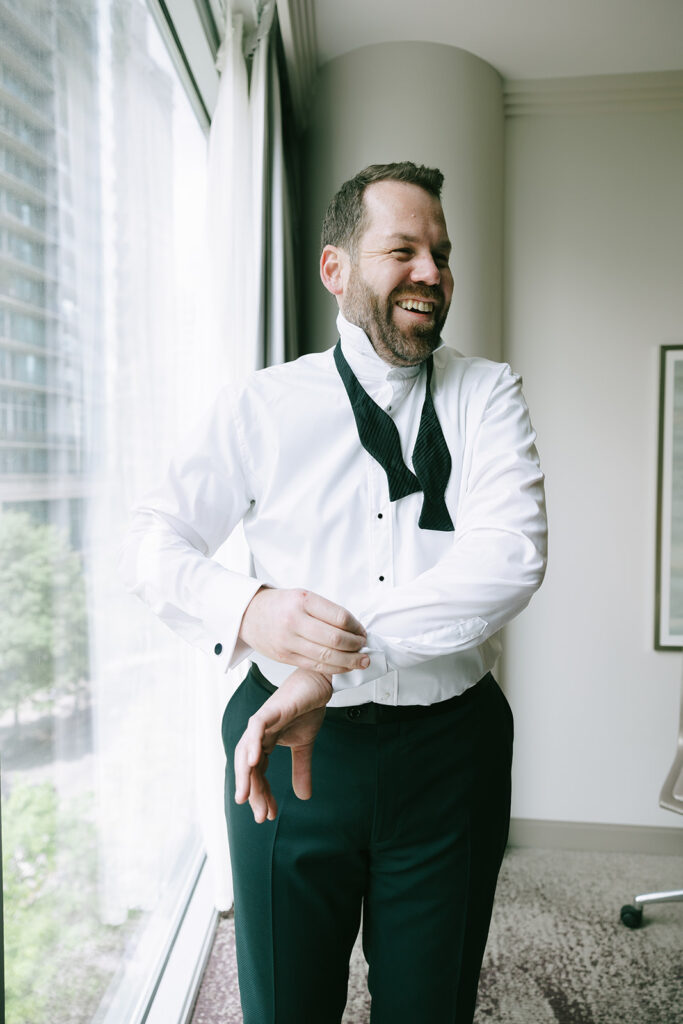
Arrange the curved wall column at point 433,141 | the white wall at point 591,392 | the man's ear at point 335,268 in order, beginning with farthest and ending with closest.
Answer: the white wall at point 591,392 < the curved wall column at point 433,141 < the man's ear at point 335,268

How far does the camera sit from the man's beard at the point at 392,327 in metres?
1.11

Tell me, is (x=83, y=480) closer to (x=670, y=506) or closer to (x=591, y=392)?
(x=591, y=392)

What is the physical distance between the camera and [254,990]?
1.14 metres

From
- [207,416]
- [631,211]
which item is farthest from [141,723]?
[631,211]

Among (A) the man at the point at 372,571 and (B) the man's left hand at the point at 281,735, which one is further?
(A) the man at the point at 372,571

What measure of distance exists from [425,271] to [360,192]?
18 cm

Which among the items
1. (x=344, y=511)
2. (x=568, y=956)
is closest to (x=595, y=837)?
(x=568, y=956)

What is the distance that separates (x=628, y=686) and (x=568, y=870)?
71 cm

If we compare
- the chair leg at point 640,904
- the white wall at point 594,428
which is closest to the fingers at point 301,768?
the chair leg at point 640,904

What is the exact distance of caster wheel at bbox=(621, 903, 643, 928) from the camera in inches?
89.4

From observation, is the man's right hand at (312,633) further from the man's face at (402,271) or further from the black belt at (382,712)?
the man's face at (402,271)

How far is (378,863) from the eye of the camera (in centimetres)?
111

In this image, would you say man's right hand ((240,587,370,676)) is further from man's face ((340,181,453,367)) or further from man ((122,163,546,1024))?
man's face ((340,181,453,367))

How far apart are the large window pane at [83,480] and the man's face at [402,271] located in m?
0.51
